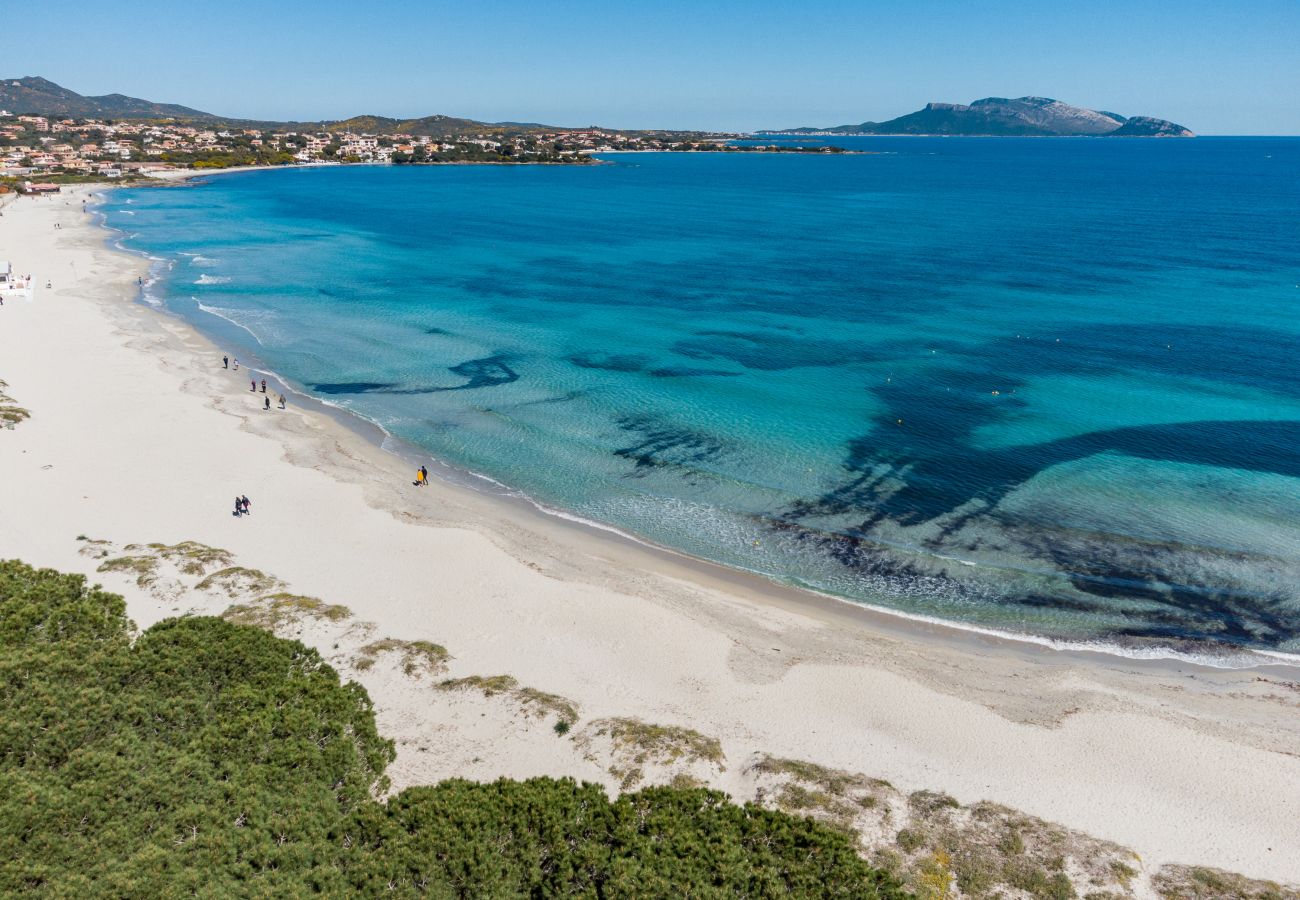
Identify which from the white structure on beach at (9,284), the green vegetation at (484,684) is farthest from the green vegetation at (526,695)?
the white structure on beach at (9,284)

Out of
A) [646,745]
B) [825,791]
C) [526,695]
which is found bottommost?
[825,791]

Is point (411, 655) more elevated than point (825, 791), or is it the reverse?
point (411, 655)

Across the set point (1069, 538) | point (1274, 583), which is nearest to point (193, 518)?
point (1069, 538)

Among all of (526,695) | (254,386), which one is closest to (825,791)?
(526,695)

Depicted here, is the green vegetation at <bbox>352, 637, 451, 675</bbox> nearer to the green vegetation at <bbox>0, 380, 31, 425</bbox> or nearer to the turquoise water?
the turquoise water

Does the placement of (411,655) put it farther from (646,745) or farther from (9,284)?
(9,284)
